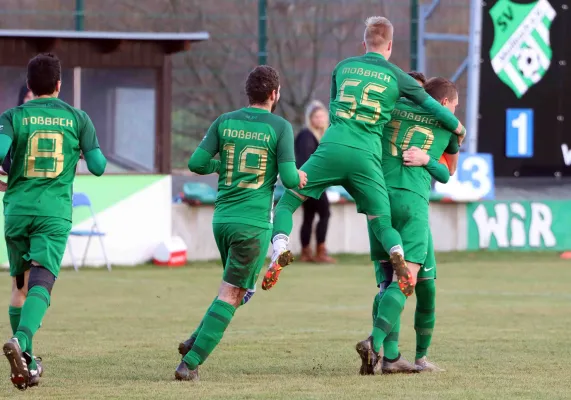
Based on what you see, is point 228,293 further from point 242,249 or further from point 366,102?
point 366,102

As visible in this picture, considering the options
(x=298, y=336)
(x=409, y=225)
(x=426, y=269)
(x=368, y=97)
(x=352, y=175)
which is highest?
(x=368, y=97)

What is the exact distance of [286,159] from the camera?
7.82 metres

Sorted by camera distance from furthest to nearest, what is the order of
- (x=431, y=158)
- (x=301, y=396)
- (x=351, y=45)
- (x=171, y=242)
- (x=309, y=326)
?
(x=351, y=45)
(x=171, y=242)
(x=309, y=326)
(x=431, y=158)
(x=301, y=396)

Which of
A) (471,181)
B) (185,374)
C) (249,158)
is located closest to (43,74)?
(249,158)

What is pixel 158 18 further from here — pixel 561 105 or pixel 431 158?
pixel 431 158

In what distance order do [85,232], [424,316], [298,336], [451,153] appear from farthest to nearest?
[85,232], [298,336], [451,153], [424,316]

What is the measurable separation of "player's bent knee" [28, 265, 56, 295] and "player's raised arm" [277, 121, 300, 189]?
143 centimetres

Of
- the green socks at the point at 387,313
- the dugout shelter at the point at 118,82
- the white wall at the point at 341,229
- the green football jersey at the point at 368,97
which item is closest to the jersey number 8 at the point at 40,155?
the green football jersey at the point at 368,97

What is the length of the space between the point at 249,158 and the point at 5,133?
4.51 ft

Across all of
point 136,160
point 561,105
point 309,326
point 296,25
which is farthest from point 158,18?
point 309,326

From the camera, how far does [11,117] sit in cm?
767

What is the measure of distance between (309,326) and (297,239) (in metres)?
7.94

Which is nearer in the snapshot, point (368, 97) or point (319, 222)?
point (368, 97)

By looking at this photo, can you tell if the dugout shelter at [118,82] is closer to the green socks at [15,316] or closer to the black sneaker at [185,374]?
the green socks at [15,316]
